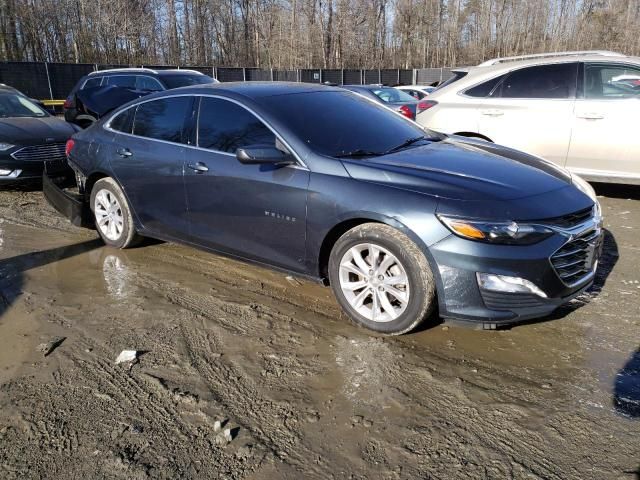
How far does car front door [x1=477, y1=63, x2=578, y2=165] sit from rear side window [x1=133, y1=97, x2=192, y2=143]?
402cm

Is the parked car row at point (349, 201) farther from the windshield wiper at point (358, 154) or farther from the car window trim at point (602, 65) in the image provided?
the car window trim at point (602, 65)

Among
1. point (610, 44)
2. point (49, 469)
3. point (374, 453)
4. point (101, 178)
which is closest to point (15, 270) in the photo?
point (101, 178)

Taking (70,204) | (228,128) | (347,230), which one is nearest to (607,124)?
(347,230)

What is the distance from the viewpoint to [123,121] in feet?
17.0

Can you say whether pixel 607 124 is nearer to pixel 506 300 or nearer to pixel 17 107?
pixel 506 300

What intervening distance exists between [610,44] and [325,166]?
54281 millimetres

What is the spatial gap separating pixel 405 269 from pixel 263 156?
4.13ft

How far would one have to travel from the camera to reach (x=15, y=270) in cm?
484

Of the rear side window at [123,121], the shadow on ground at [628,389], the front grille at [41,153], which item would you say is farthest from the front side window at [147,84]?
the shadow on ground at [628,389]

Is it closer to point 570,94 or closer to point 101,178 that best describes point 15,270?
point 101,178

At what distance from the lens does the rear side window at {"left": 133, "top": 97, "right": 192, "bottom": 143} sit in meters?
4.57

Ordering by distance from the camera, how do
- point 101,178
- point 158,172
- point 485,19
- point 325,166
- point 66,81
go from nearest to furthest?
point 325,166 → point 158,172 → point 101,178 → point 66,81 → point 485,19

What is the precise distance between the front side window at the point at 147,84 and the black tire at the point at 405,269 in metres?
8.54

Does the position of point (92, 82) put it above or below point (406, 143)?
above
